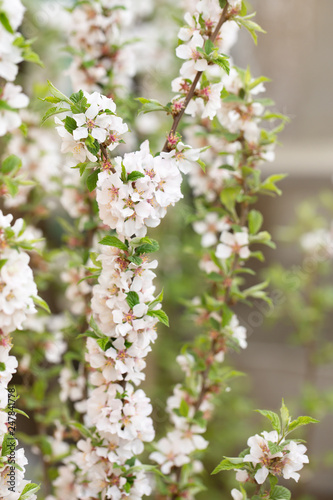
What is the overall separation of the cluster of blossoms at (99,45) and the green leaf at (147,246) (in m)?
0.45

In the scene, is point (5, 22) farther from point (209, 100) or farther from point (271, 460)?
point (271, 460)

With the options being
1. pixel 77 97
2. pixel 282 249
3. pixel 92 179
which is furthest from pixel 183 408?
pixel 282 249

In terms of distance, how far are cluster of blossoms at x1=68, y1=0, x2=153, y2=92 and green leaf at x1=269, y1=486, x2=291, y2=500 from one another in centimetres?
76

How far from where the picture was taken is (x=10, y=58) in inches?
30.2

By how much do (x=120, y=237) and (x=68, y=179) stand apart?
0.37 m

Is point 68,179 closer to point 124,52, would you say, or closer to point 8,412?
point 124,52

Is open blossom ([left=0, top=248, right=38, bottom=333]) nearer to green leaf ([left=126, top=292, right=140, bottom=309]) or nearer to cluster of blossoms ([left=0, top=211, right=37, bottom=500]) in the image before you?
cluster of blossoms ([left=0, top=211, right=37, bottom=500])

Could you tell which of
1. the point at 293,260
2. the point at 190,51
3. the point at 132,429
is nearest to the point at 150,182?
the point at 190,51

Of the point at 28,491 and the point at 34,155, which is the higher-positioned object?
the point at 34,155

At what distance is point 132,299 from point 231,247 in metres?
0.30

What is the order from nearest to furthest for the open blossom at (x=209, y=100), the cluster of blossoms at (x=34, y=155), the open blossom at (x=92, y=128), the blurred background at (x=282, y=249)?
the open blossom at (x=92, y=128), the open blossom at (x=209, y=100), the cluster of blossoms at (x=34, y=155), the blurred background at (x=282, y=249)

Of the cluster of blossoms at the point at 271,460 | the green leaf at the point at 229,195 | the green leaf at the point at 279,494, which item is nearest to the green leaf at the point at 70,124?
the green leaf at the point at 229,195

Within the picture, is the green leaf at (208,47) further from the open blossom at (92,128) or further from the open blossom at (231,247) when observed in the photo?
the open blossom at (231,247)

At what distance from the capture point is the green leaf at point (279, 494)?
2.25 ft
